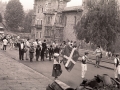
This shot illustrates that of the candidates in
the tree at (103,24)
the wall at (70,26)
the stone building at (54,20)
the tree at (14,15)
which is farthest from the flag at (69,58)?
the tree at (14,15)

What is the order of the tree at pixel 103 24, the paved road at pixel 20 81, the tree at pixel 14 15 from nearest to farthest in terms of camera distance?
the paved road at pixel 20 81 < the tree at pixel 103 24 < the tree at pixel 14 15

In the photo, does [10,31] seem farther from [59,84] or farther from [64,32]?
[59,84]

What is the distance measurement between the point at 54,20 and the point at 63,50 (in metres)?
43.5

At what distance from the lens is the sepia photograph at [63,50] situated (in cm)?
1095

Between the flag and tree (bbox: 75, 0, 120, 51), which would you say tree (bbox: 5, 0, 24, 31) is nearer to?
tree (bbox: 75, 0, 120, 51)

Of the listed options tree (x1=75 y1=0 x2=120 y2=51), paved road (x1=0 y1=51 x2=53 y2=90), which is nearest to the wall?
tree (x1=75 y1=0 x2=120 y2=51)

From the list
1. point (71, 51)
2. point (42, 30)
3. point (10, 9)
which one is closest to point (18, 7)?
point (10, 9)

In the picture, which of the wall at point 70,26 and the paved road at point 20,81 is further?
the wall at point 70,26

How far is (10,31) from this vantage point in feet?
257

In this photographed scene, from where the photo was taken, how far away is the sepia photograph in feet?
35.9

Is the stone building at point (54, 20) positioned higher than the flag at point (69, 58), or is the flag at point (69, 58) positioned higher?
the stone building at point (54, 20)

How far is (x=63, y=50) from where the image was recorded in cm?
1212

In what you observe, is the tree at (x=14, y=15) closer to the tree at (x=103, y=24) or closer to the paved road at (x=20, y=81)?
the tree at (x=103, y=24)

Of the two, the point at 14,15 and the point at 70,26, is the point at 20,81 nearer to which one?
the point at 70,26
